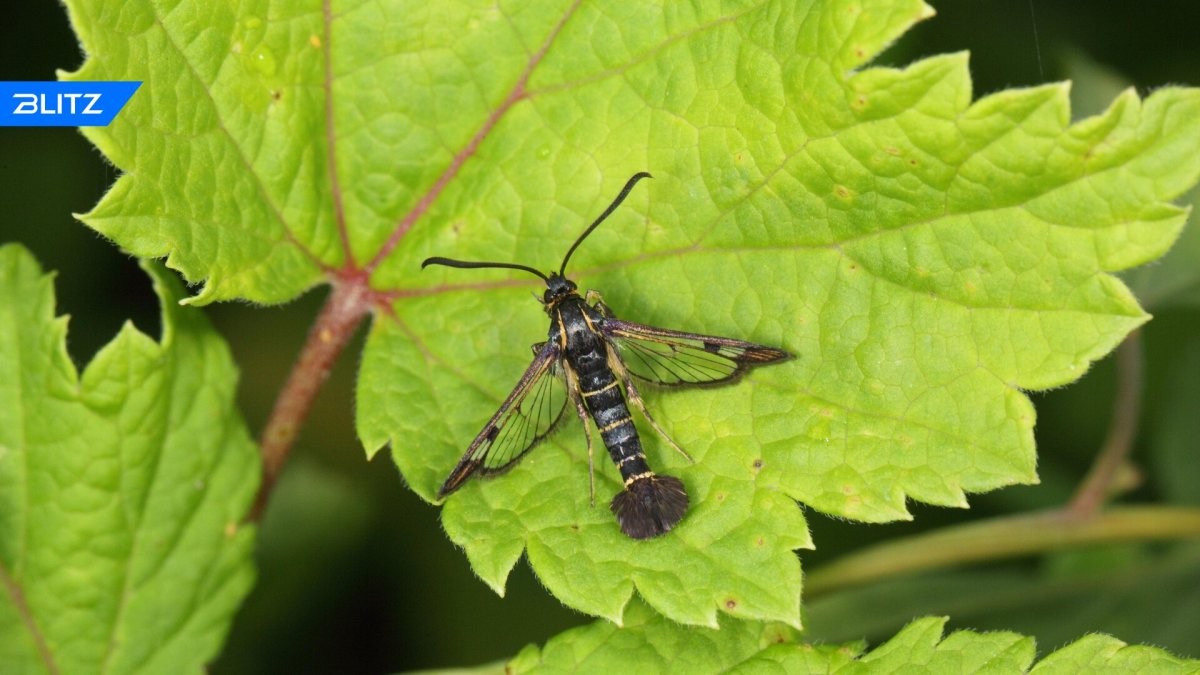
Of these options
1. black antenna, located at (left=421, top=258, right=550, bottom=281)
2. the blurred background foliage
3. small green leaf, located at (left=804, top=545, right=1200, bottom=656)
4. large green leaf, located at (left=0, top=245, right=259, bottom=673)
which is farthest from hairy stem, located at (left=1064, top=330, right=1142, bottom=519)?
large green leaf, located at (left=0, top=245, right=259, bottom=673)

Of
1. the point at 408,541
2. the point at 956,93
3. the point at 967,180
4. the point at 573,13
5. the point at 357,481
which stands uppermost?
the point at 573,13

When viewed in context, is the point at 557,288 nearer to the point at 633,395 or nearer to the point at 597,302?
the point at 597,302

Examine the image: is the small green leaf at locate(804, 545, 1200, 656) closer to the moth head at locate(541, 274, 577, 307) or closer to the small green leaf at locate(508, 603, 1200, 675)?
the small green leaf at locate(508, 603, 1200, 675)

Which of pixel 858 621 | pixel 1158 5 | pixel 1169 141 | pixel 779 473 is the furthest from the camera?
pixel 1158 5

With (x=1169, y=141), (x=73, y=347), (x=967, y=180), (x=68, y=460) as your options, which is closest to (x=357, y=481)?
(x=73, y=347)

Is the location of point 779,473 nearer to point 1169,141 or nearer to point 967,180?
point 967,180

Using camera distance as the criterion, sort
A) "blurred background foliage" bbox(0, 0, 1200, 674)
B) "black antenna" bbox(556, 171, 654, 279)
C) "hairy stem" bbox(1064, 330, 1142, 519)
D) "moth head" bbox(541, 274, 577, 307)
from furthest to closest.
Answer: "blurred background foliage" bbox(0, 0, 1200, 674)
"hairy stem" bbox(1064, 330, 1142, 519)
"moth head" bbox(541, 274, 577, 307)
"black antenna" bbox(556, 171, 654, 279)
